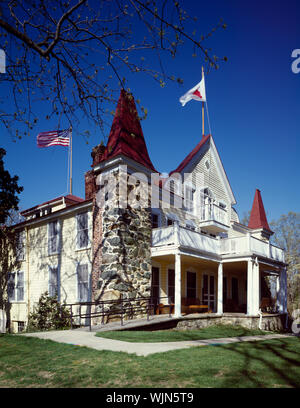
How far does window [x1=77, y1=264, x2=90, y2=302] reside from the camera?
17891 millimetres

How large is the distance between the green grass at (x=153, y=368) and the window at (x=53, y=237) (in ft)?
38.3

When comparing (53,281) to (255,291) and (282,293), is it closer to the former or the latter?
(255,291)

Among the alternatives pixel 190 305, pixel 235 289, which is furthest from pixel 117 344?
pixel 235 289

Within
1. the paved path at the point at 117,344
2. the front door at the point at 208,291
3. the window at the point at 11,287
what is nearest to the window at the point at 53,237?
the window at the point at 11,287

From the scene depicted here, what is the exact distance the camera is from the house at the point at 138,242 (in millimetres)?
16922

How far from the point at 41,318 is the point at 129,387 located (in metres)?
13.7

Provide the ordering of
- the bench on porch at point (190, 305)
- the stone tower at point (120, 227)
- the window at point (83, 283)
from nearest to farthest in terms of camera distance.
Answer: the stone tower at point (120, 227)
the window at point (83, 283)
the bench on porch at point (190, 305)

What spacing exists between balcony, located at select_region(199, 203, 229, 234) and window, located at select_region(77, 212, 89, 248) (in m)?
7.60

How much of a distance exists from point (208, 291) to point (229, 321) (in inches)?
158

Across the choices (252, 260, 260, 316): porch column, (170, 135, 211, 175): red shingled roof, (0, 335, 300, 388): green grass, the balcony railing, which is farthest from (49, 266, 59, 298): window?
(0, 335, 300, 388): green grass

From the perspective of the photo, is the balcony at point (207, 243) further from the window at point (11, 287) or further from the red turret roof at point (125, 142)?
the window at point (11, 287)

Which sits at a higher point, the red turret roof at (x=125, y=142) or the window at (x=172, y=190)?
the red turret roof at (x=125, y=142)

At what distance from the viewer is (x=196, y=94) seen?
2572 centimetres

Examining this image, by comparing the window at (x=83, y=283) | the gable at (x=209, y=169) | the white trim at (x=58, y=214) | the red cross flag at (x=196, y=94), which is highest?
the red cross flag at (x=196, y=94)
